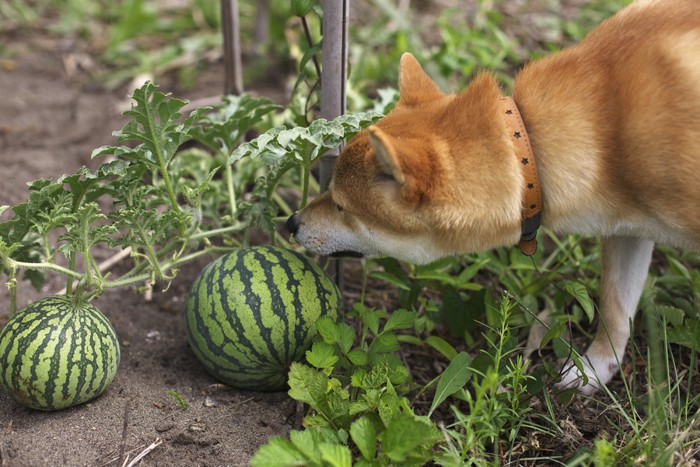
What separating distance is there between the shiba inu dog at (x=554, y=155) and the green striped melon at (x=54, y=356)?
1.11 meters

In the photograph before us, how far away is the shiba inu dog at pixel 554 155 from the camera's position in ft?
8.55

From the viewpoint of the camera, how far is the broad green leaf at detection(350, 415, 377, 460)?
237 cm

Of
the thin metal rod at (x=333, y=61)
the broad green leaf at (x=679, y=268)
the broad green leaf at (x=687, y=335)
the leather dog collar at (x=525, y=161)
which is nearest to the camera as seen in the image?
the leather dog collar at (x=525, y=161)

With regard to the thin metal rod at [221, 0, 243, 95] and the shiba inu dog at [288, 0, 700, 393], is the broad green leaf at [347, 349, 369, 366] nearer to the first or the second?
the shiba inu dog at [288, 0, 700, 393]

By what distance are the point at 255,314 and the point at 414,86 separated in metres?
1.20

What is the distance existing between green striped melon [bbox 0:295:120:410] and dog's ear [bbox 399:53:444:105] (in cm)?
158

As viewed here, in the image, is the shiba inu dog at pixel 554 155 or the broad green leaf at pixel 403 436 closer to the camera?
the broad green leaf at pixel 403 436

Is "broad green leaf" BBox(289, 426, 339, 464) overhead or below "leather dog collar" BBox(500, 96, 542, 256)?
below

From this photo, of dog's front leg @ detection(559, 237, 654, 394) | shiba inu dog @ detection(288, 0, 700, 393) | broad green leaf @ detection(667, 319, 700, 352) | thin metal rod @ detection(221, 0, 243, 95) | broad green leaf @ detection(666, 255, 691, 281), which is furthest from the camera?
thin metal rod @ detection(221, 0, 243, 95)

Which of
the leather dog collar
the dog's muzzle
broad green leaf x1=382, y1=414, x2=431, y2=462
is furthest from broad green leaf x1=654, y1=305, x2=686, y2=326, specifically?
broad green leaf x1=382, y1=414, x2=431, y2=462

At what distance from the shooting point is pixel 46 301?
9.21 ft

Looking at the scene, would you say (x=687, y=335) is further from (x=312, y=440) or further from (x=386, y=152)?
(x=312, y=440)

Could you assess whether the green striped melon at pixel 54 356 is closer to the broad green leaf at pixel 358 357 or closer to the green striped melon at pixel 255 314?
the green striped melon at pixel 255 314

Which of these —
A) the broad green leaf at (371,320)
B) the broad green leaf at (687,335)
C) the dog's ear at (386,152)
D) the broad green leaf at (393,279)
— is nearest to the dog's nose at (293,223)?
the broad green leaf at (393,279)
